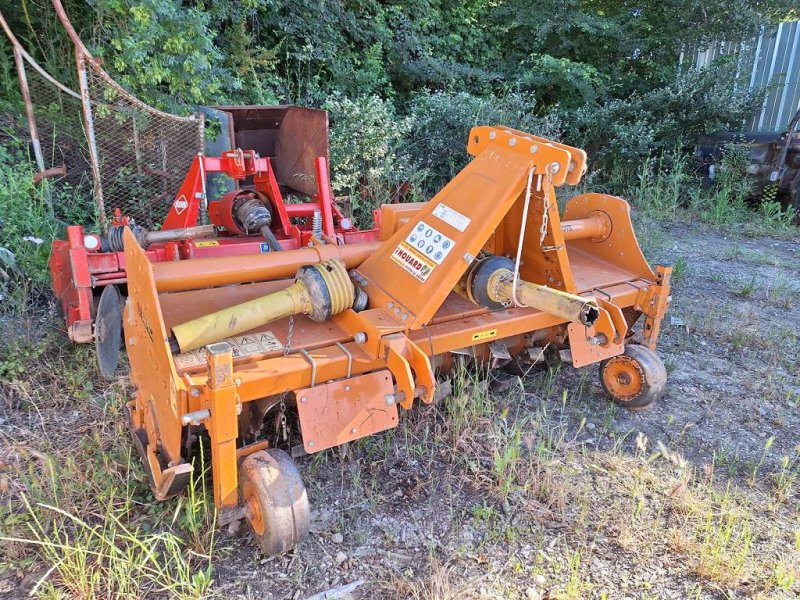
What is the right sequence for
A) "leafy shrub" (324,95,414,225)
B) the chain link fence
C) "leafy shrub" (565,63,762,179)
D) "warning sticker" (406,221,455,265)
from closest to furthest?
"warning sticker" (406,221,455,265) < the chain link fence < "leafy shrub" (324,95,414,225) < "leafy shrub" (565,63,762,179)

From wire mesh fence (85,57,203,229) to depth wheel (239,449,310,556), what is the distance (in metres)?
4.42

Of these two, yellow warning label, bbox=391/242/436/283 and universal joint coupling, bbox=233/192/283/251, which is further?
universal joint coupling, bbox=233/192/283/251

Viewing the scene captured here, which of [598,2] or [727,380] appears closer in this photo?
[727,380]

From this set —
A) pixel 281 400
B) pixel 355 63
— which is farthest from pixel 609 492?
pixel 355 63

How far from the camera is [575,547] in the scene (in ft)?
8.08

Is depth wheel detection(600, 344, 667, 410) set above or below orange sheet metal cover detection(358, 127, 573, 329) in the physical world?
below

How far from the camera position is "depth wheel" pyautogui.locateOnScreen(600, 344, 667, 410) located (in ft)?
10.9

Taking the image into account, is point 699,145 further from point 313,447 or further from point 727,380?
point 313,447

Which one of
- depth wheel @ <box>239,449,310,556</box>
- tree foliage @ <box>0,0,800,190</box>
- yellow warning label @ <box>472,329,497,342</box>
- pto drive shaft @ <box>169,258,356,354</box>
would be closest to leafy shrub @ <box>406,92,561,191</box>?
tree foliage @ <box>0,0,800,190</box>

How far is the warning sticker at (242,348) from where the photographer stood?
240 centimetres

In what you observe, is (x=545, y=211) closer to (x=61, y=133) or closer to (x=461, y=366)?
(x=461, y=366)

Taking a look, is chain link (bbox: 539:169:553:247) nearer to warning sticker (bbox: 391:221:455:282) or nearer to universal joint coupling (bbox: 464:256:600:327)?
universal joint coupling (bbox: 464:256:600:327)

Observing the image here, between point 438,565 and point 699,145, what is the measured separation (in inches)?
331


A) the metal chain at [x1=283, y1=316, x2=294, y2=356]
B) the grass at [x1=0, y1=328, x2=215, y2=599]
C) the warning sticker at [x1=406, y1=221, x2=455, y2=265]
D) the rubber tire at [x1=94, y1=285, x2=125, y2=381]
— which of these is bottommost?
the grass at [x1=0, y1=328, x2=215, y2=599]
